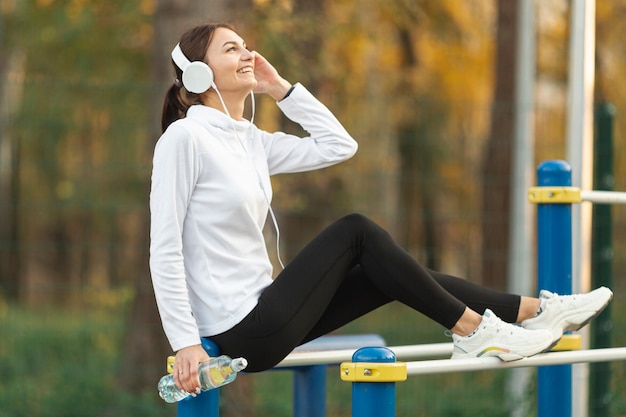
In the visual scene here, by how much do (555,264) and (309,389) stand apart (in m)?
0.89

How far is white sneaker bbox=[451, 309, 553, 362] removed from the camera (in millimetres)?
3082

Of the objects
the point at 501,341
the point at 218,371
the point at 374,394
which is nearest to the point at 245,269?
the point at 218,371

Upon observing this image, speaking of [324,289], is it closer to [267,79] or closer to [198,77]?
[198,77]

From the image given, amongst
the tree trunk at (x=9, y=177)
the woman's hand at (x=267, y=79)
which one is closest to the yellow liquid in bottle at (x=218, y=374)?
the woman's hand at (x=267, y=79)

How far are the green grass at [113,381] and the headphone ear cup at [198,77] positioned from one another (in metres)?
2.77

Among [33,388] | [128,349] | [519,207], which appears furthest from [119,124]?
[519,207]

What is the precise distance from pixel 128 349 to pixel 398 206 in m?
1.60

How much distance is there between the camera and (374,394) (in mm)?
2736

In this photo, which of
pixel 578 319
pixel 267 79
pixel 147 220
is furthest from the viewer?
pixel 147 220

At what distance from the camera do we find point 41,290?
215 inches

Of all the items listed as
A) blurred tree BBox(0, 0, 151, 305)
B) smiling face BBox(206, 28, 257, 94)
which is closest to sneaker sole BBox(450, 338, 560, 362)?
smiling face BBox(206, 28, 257, 94)

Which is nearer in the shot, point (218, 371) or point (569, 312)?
point (218, 371)

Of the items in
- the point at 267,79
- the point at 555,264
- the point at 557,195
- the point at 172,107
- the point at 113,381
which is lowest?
the point at 113,381

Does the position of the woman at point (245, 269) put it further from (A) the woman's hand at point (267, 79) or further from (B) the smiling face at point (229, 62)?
(A) the woman's hand at point (267, 79)
